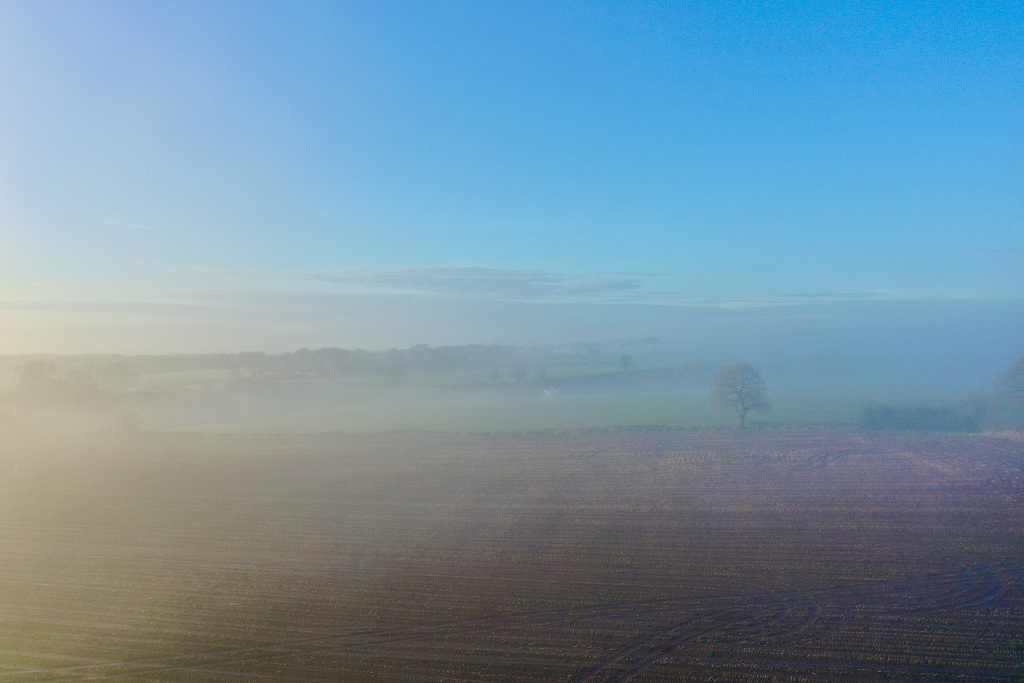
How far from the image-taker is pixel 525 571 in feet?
43.2

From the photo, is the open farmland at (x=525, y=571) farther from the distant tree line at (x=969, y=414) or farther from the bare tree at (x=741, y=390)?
the bare tree at (x=741, y=390)

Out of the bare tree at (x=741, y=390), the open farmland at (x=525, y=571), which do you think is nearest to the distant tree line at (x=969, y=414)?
the bare tree at (x=741, y=390)

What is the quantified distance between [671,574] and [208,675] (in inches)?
372

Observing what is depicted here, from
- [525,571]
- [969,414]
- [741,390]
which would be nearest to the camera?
[525,571]

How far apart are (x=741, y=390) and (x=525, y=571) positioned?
2483cm

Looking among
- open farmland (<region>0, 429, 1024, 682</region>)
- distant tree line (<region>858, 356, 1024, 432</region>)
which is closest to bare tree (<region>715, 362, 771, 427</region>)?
distant tree line (<region>858, 356, 1024, 432</region>)

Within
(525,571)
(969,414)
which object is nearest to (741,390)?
(969,414)

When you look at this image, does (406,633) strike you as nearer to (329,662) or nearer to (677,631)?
(329,662)

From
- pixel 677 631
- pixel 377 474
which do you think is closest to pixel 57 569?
pixel 377 474

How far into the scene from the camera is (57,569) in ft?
46.0

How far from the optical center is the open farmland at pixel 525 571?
31.6ft

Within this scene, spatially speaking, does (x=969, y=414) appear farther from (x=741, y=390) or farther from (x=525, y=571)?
(x=525, y=571)

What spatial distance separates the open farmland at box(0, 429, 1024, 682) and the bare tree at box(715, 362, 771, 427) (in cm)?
884

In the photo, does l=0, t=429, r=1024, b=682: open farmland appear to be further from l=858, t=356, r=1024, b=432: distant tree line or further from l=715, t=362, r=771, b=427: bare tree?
l=715, t=362, r=771, b=427: bare tree
